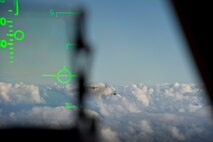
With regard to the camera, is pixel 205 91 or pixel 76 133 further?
pixel 205 91

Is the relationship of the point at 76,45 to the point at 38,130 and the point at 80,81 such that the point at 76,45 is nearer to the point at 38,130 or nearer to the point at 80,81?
the point at 80,81

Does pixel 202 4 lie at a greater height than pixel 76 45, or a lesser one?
greater

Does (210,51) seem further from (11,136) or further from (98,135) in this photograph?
(11,136)

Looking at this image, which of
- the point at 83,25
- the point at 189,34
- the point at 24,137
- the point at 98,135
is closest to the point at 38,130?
the point at 24,137

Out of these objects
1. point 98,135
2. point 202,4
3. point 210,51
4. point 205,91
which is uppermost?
point 202,4

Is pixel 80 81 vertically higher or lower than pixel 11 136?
higher

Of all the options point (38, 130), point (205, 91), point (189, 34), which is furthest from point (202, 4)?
point (38, 130)

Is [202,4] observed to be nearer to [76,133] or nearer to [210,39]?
[210,39]

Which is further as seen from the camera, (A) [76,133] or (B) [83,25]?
(B) [83,25]

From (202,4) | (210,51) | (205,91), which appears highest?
(202,4)
